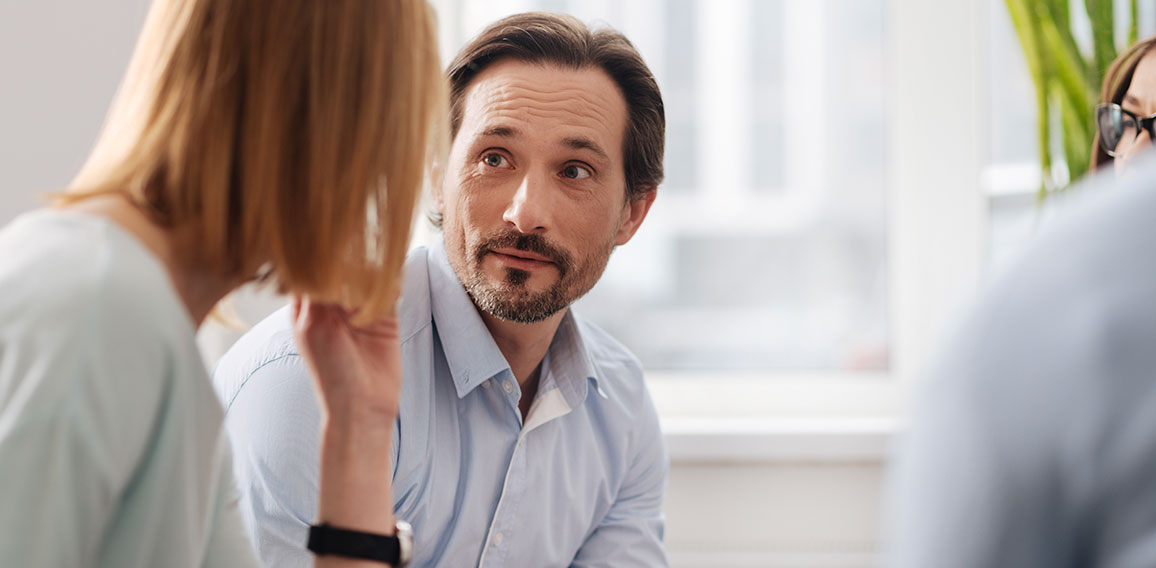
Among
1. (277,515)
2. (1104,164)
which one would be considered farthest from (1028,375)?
(1104,164)

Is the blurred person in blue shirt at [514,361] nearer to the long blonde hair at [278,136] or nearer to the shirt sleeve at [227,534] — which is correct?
the shirt sleeve at [227,534]

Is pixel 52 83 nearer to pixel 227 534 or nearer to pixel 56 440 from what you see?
pixel 227 534

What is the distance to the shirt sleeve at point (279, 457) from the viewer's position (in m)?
1.17

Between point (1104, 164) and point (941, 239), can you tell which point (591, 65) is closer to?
point (1104, 164)

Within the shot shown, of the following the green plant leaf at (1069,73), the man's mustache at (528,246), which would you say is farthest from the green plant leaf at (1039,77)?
the man's mustache at (528,246)

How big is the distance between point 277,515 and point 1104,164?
1468 millimetres

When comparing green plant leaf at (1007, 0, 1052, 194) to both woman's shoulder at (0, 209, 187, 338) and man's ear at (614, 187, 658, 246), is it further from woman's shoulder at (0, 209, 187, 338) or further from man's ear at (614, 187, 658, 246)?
woman's shoulder at (0, 209, 187, 338)

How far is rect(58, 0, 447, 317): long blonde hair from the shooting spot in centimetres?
73

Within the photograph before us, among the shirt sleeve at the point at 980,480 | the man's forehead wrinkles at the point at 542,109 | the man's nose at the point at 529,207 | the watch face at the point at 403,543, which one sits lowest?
the watch face at the point at 403,543

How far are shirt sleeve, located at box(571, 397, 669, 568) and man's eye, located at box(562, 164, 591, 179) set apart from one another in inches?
14.6

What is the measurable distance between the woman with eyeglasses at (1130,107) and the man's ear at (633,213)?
2.40 ft

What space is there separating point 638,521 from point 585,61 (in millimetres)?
704

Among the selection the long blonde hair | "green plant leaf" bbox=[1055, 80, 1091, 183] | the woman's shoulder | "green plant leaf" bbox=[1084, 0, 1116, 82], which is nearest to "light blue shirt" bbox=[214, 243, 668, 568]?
the long blonde hair

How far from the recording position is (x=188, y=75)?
0.73m
